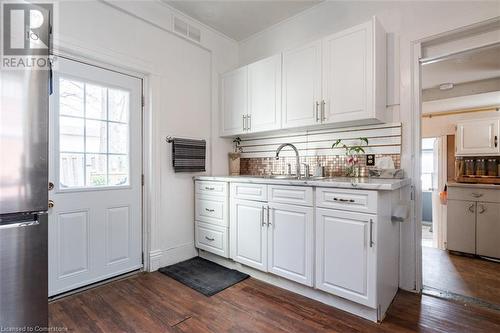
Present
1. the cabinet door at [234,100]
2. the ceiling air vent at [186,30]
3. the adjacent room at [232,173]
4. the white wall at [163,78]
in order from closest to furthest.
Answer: the adjacent room at [232,173]
the white wall at [163,78]
the ceiling air vent at [186,30]
the cabinet door at [234,100]

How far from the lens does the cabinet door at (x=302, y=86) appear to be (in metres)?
2.42

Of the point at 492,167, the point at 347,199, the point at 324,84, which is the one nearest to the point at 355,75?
the point at 324,84

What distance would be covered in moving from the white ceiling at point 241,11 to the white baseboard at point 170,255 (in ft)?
8.62

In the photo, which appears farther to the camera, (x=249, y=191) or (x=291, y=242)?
(x=249, y=191)

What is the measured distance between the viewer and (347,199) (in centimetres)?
186

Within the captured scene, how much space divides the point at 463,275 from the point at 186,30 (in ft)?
12.9

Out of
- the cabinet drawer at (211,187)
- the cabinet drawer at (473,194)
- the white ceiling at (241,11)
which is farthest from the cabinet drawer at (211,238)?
the cabinet drawer at (473,194)

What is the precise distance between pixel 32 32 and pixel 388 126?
2544 mm

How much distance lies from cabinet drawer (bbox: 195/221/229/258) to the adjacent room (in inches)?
1.0

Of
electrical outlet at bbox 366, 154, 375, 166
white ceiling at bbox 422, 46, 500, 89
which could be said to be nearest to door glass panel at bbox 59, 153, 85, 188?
electrical outlet at bbox 366, 154, 375, 166

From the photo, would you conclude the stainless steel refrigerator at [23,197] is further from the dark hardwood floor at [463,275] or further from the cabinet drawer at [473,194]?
the cabinet drawer at [473,194]

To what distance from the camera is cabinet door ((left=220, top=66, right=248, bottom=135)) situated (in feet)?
9.98

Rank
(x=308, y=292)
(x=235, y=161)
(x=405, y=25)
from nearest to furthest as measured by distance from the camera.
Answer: (x=308, y=292) < (x=405, y=25) < (x=235, y=161)

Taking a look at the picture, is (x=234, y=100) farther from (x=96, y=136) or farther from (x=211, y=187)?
(x=96, y=136)
